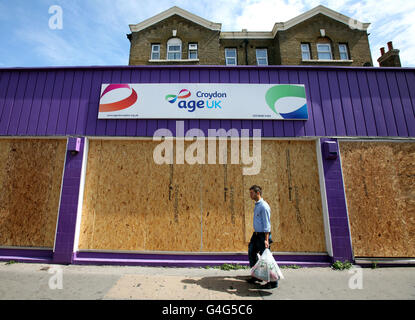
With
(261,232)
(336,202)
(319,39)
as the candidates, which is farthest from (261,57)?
(261,232)

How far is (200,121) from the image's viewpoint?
247 inches

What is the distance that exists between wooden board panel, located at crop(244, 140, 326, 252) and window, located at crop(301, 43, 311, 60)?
1309 cm

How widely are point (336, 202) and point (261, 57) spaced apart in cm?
1496

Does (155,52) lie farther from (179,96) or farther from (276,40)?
(179,96)

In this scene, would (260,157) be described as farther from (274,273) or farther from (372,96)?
(372,96)

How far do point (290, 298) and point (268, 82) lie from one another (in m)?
5.74

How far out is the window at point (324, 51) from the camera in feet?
52.9

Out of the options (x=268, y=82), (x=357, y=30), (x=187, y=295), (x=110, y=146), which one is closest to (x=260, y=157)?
(x=268, y=82)

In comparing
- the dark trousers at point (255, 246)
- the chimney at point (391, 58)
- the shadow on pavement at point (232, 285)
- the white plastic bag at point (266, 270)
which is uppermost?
the chimney at point (391, 58)

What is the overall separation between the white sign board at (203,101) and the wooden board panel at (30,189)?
206cm

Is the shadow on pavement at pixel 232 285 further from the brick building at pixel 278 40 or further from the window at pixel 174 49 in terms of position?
the window at pixel 174 49

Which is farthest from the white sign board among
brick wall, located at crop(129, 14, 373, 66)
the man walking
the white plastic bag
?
brick wall, located at crop(129, 14, 373, 66)

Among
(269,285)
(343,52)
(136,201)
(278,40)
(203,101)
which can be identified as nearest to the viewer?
(269,285)

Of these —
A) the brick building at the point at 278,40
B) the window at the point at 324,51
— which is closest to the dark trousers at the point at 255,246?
the brick building at the point at 278,40
